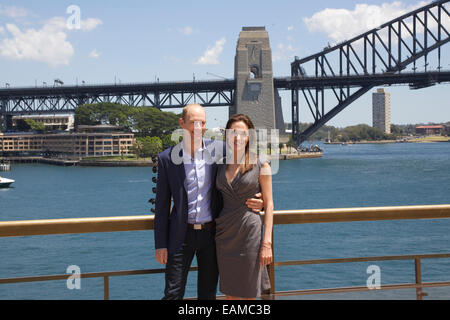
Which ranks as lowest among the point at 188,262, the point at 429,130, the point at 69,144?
the point at 188,262

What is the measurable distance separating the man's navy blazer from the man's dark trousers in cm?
4

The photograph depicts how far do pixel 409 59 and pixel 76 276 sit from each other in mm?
55727

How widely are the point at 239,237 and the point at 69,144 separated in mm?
71774

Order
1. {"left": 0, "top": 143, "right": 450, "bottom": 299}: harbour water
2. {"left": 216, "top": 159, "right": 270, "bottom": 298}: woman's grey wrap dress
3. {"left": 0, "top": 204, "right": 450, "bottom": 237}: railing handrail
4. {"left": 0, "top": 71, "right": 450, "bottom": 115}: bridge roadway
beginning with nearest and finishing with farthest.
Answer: {"left": 216, "top": 159, "right": 270, "bottom": 298}: woman's grey wrap dress
{"left": 0, "top": 204, "right": 450, "bottom": 237}: railing handrail
{"left": 0, "top": 143, "right": 450, "bottom": 299}: harbour water
{"left": 0, "top": 71, "right": 450, "bottom": 115}: bridge roadway

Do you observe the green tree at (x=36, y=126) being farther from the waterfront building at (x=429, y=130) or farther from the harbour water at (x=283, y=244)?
the waterfront building at (x=429, y=130)

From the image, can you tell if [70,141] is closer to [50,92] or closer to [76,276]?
[50,92]

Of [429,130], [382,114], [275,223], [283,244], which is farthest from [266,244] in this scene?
[382,114]

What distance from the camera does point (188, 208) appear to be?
2.44 meters

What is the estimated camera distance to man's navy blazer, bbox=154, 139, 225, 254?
243cm

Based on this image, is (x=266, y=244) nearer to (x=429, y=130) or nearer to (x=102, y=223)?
(x=102, y=223)

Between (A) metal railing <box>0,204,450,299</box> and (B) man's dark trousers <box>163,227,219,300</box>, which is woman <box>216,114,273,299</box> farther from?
(A) metal railing <box>0,204,450,299</box>

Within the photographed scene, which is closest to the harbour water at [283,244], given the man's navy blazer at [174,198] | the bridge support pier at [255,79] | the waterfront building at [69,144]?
the man's navy blazer at [174,198]

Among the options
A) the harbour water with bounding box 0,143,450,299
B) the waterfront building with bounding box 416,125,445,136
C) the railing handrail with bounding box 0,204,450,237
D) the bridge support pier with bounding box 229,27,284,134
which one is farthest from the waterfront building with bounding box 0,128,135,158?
the waterfront building with bounding box 416,125,445,136
